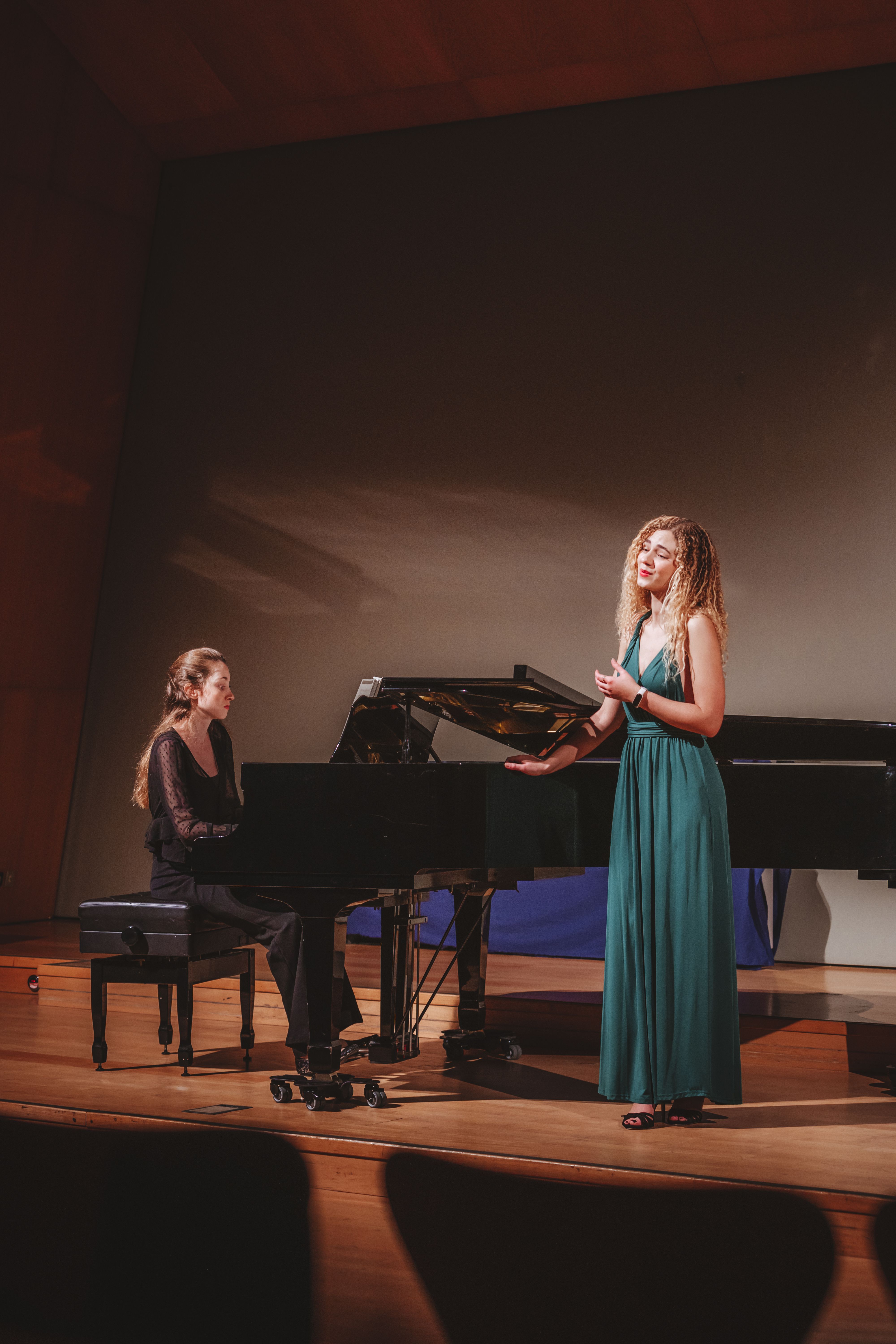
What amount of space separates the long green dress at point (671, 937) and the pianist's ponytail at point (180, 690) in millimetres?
1451

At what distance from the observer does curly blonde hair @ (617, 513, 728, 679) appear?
265cm

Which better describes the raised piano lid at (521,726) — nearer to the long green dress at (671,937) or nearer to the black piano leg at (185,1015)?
the long green dress at (671,937)

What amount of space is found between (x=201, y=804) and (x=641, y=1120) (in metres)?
1.64

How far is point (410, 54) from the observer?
19.7 ft

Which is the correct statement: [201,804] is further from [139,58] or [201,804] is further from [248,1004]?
[139,58]

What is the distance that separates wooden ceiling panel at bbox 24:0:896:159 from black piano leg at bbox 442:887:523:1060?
14.4 ft

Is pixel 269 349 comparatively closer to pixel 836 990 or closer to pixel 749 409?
pixel 749 409

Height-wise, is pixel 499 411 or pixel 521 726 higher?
pixel 499 411

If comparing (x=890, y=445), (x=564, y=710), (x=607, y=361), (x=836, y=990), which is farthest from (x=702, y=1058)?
(x=607, y=361)

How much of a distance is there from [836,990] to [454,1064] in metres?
1.78

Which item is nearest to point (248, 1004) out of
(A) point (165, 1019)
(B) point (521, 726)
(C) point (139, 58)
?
(A) point (165, 1019)

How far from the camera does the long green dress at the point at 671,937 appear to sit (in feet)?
8.59

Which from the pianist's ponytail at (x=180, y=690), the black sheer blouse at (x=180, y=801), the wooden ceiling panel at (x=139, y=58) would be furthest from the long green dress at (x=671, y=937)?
the wooden ceiling panel at (x=139, y=58)

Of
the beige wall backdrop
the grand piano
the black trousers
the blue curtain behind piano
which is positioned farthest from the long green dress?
the beige wall backdrop
